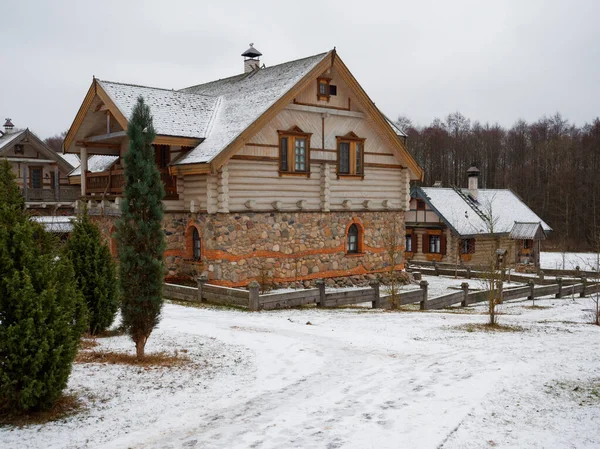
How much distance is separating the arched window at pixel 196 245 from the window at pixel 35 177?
2313cm

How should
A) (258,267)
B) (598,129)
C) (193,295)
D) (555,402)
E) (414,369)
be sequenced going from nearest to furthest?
(555,402) → (414,369) → (193,295) → (258,267) → (598,129)

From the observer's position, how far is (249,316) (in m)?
16.9

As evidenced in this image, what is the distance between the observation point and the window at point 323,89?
77.1 feet

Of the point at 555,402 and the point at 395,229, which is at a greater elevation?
the point at 395,229

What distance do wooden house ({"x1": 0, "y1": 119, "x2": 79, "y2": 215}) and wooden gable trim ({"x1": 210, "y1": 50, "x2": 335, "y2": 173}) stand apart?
68.8 feet

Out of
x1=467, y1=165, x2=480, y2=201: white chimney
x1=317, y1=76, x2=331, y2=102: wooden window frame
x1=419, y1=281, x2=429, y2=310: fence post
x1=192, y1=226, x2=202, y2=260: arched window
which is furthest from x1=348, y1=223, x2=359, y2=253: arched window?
x1=467, y1=165, x2=480, y2=201: white chimney

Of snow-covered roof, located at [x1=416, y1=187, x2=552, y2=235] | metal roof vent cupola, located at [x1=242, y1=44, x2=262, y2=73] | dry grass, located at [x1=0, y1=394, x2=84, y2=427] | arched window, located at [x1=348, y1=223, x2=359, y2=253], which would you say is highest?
metal roof vent cupola, located at [x1=242, y1=44, x2=262, y2=73]

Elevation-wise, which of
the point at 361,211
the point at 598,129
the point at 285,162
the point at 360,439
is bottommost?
the point at 360,439

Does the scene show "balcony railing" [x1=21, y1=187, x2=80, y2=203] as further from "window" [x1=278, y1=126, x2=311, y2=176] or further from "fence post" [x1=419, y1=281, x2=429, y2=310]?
"fence post" [x1=419, y1=281, x2=429, y2=310]

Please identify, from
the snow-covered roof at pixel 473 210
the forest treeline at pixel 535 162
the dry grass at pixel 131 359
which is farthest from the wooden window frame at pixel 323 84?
the forest treeline at pixel 535 162

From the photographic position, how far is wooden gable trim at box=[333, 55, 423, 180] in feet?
77.7

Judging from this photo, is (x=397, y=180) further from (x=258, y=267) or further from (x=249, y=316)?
(x=249, y=316)

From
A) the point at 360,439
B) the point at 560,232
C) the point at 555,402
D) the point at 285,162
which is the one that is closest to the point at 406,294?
the point at 285,162

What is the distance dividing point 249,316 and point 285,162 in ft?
25.7
